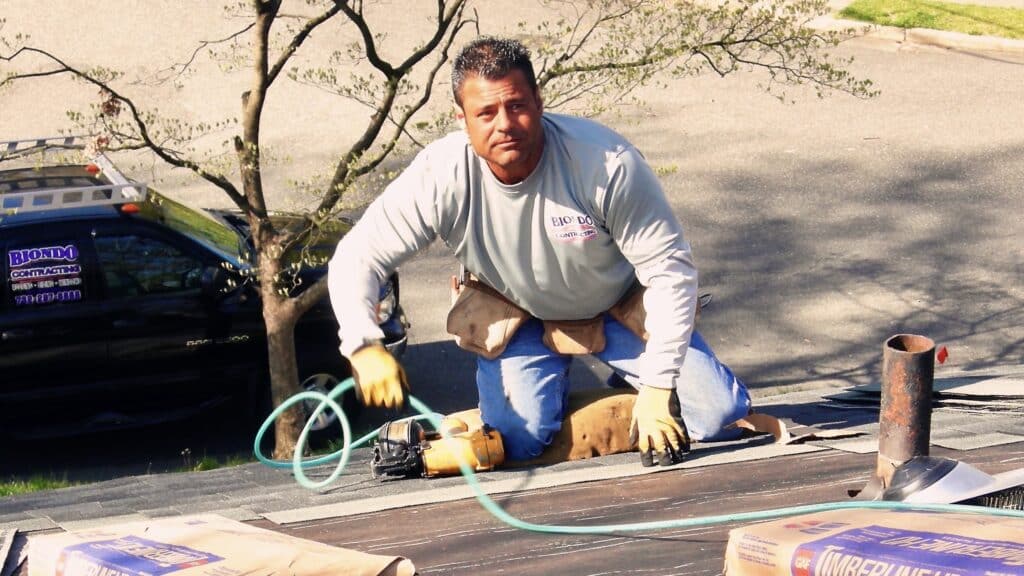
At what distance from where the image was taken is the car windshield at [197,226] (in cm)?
793

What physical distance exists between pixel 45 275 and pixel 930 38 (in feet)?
39.9

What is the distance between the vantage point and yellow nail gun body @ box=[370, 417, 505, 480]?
14.7 feet

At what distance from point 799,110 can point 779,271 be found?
4.36 meters

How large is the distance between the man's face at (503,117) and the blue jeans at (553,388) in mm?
1014

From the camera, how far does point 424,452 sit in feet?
14.8

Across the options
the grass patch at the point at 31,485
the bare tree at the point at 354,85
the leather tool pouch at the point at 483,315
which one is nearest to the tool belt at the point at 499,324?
the leather tool pouch at the point at 483,315

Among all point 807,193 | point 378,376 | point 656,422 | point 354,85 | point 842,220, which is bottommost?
point 656,422

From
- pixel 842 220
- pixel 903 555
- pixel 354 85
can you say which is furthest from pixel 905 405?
pixel 842 220

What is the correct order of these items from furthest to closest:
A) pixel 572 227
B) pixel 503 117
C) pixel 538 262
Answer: pixel 538 262
pixel 572 227
pixel 503 117

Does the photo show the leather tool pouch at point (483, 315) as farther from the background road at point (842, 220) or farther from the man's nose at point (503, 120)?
the background road at point (842, 220)

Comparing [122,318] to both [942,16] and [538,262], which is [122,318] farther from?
Answer: [942,16]

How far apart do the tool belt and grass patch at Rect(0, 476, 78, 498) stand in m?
3.40

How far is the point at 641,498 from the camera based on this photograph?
380 centimetres

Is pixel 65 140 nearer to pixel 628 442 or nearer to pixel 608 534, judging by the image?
pixel 628 442
